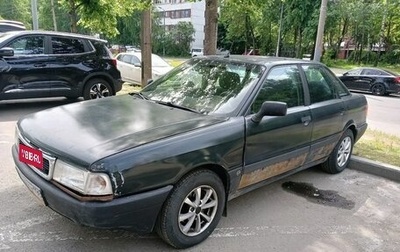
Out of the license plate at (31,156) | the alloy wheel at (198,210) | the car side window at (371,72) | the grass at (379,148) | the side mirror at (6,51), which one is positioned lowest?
the grass at (379,148)

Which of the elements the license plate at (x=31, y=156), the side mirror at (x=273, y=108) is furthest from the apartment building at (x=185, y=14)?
the license plate at (x=31, y=156)

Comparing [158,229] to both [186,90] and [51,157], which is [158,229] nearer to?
[51,157]

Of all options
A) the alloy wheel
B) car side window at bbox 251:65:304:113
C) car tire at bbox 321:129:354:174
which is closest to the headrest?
car side window at bbox 251:65:304:113

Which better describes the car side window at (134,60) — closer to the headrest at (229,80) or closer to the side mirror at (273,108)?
the headrest at (229,80)

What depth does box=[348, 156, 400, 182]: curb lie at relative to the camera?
17.0ft

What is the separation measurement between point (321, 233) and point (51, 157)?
8.45 ft

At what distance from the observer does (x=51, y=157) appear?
9.01 feet

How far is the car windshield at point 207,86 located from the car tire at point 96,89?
15.0 ft

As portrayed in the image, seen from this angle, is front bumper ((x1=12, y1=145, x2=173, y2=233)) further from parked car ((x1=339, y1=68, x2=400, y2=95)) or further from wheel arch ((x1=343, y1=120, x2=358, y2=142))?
parked car ((x1=339, y1=68, x2=400, y2=95))

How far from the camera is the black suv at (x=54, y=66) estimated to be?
7.44 m

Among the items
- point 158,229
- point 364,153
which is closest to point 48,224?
point 158,229

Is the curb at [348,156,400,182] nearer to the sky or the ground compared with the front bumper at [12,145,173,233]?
nearer to the ground

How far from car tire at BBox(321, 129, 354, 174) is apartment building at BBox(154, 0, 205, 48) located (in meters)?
66.6

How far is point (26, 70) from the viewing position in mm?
7559
